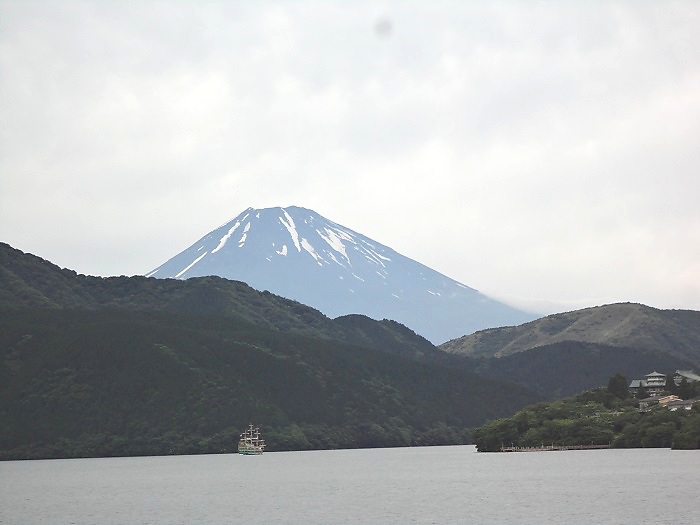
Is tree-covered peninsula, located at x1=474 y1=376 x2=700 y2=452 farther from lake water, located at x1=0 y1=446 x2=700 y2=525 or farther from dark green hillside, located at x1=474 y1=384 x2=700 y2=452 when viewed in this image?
lake water, located at x1=0 y1=446 x2=700 y2=525

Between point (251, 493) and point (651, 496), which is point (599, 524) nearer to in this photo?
point (651, 496)

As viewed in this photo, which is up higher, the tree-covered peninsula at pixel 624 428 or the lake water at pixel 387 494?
the tree-covered peninsula at pixel 624 428

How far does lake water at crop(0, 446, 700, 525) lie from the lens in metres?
86.9

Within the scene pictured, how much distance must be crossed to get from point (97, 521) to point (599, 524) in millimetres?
43001

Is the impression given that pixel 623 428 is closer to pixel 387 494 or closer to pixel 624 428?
pixel 624 428

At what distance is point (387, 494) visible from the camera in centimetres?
11250

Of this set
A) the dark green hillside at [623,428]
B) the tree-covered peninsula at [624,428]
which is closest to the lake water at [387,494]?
the tree-covered peninsula at [624,428]

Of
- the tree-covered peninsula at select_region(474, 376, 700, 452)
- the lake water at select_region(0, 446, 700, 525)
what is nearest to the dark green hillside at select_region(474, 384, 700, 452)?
the tree-covered peninsula at select_region(474, 376, 700, 452)

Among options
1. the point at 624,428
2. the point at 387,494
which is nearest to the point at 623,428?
the point at 624,428

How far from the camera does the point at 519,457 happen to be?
188 m

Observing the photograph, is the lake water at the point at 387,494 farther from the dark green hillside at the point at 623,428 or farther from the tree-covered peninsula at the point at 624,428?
the dark green hillside at the point at 623,428

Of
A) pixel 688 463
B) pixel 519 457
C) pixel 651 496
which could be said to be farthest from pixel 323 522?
pixel 519 457

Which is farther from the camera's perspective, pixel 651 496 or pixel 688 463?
pixel 688 463

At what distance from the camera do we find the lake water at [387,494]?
285 feet
